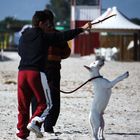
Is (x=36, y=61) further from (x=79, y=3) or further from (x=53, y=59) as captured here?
(x=79, y=3)

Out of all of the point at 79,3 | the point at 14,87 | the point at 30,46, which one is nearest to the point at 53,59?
the point at 30,46

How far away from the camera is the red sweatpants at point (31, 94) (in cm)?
801

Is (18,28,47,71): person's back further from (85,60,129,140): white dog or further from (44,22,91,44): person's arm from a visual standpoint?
(85,60,129,140): white dog

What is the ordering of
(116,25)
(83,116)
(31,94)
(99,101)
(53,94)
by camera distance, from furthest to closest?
(116,25) → (83,116) → (53,94) → (31,94) → (99,101)

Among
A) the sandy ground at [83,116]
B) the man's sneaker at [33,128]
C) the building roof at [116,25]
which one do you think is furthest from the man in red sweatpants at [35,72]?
the building roof at [116,25]

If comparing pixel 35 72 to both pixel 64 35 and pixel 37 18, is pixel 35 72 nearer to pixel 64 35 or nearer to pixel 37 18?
pixel 64 35

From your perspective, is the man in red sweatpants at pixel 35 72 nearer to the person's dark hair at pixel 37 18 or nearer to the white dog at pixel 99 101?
the person's dark hair at pixel 37 18

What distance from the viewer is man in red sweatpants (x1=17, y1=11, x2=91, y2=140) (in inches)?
316

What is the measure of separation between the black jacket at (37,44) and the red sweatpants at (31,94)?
109mm

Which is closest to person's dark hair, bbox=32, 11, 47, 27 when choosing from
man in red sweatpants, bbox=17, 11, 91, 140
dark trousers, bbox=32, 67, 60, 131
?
man in red sweatpants, bbox=17, 11, 91, 140

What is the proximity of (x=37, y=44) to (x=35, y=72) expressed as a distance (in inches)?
15.3

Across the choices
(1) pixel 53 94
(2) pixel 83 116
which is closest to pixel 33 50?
(1) pixel 53 94

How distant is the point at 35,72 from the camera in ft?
26.2

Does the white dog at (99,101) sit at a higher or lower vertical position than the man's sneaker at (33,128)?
higher
